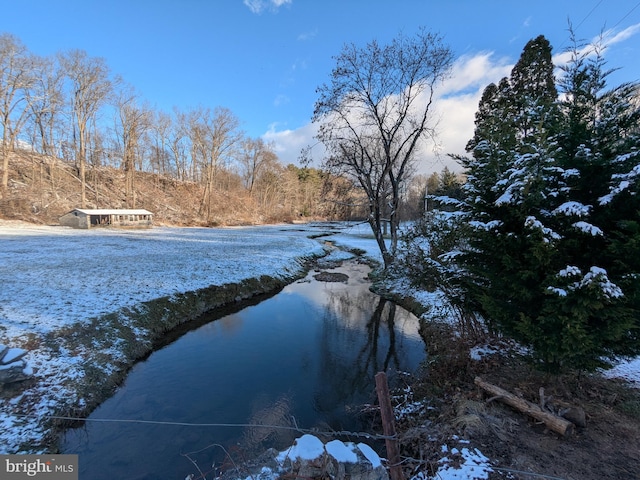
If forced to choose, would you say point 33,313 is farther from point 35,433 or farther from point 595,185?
point 595,185

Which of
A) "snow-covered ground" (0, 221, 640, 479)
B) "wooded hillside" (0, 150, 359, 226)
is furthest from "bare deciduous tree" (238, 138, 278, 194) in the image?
"snow-covered ground" (0, 221, 640, 479)

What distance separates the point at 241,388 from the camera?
6.68 meters

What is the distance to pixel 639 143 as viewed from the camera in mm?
4191

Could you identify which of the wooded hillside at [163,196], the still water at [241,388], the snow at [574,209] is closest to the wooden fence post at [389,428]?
the still water at [241,388]

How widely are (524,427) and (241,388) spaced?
550 centimetres

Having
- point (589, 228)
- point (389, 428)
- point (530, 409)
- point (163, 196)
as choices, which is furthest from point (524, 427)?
point (163, 196)

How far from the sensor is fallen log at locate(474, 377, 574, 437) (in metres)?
4.00

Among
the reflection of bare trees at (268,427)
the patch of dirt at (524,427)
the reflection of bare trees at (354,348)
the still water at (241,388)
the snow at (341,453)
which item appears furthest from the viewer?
the reflection of bare trees at (354,348)
